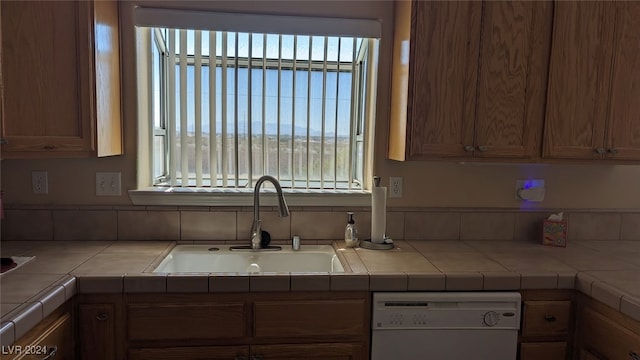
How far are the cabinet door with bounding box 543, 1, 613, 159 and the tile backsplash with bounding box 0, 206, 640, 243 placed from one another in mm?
485

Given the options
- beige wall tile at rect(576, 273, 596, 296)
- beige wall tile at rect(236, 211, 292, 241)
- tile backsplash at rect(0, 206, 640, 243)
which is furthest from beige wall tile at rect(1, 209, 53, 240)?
beige wall tile at rect(576, 273, 596, 296)

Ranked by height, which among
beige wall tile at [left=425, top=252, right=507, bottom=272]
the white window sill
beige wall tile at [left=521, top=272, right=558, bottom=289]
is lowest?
beige wall tile at [left=521, top=272, right=558, bottom=289]

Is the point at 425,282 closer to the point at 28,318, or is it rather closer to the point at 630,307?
the point at 630,307

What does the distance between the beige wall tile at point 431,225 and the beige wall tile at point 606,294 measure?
734mm

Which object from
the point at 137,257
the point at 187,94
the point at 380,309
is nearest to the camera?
the point at 380,309

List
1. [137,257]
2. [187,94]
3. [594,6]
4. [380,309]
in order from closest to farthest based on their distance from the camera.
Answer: [380,309]
[137,257]
[594,6]
[187,94]

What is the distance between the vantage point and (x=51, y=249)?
6.15 ft

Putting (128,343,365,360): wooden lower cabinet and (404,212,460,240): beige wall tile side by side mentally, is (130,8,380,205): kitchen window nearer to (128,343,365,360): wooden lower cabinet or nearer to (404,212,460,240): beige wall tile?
(404,212,460,240): beige wall tile

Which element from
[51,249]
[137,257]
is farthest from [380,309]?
[51,249]

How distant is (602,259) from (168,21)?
2.26 metres

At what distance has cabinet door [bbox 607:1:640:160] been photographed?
1.93 m

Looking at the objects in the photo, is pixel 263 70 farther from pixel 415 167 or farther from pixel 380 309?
pixel 380 309

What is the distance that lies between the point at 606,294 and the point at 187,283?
59.3 inches

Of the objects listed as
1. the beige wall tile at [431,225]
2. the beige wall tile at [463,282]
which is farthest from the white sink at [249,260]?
the beige wall tile at [463,282]
